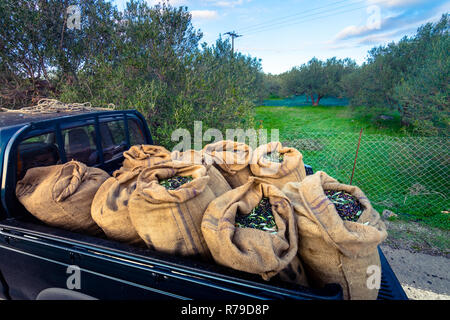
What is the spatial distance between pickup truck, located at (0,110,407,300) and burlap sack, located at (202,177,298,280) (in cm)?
6

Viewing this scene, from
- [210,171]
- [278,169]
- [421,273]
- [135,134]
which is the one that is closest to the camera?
[210,171]

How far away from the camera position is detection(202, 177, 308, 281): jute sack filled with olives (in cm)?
119

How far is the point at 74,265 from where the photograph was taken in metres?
1.37

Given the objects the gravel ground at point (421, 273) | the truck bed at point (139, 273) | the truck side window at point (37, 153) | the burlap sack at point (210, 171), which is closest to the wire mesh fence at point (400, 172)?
the gravel ground at point (421, 273)

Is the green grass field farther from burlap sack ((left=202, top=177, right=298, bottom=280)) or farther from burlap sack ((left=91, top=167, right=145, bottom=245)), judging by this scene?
burlap sack ((left=91, top=167, right=145, bottom=245))

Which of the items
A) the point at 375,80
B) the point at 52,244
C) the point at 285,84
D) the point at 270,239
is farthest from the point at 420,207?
the point at 285,84

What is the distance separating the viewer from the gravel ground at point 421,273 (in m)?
2.54

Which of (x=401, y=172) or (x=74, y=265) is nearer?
(x=74, y=265)

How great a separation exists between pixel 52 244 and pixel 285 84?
35.8 meters

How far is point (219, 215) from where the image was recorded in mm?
1411

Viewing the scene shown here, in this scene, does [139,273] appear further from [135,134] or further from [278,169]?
[135,134]

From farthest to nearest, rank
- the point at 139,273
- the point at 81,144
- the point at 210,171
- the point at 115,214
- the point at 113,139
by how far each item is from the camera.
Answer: the point at 113,139 < the point at 81,144 < the point at 210,171 < the point at 115,214 < the point at 139,273

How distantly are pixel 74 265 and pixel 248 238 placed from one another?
1.01 meters

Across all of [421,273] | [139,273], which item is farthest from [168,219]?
[421,273]
